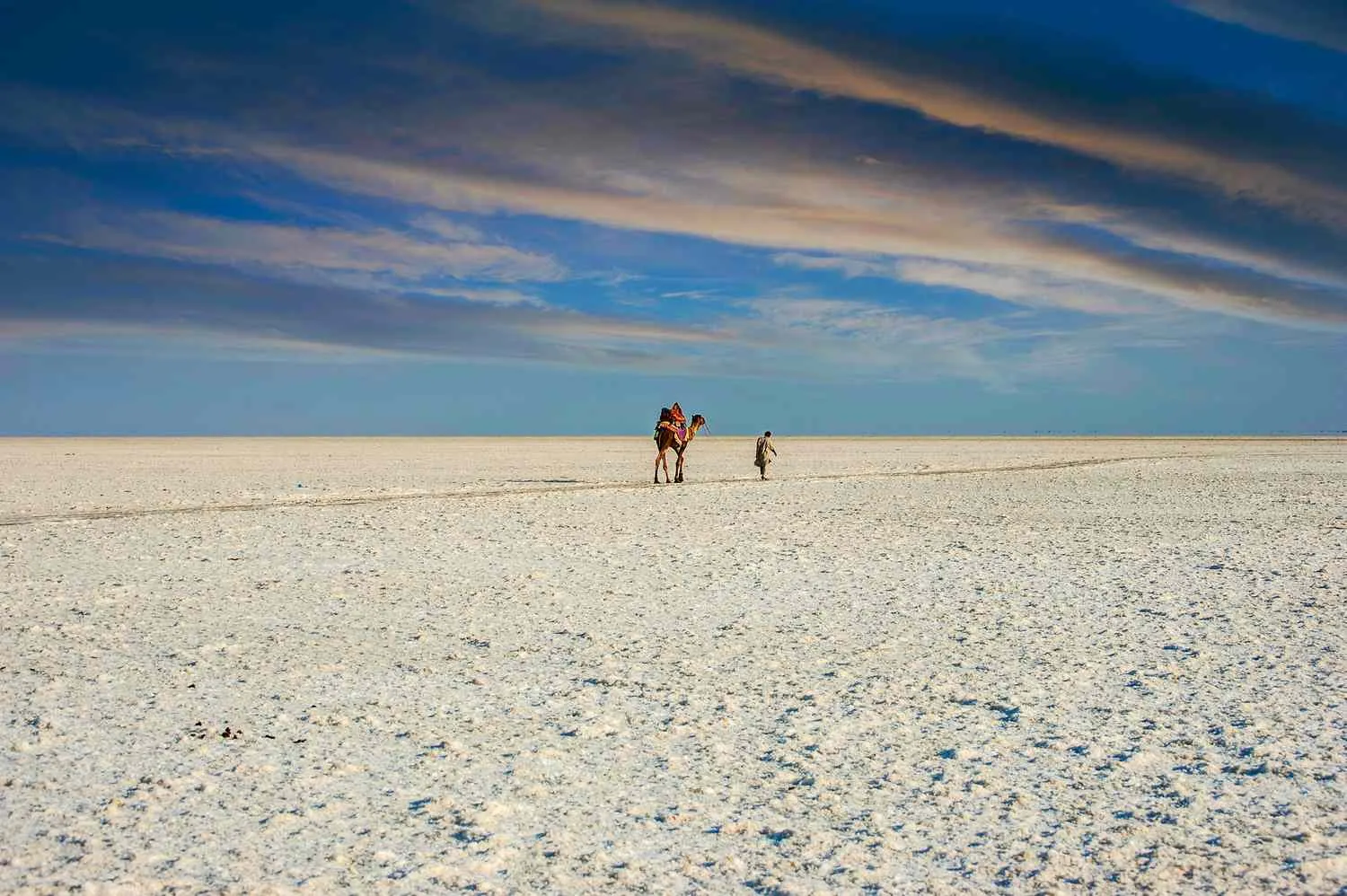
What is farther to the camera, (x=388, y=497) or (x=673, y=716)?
(x=388, y=497)

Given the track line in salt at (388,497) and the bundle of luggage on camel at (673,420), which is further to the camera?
the bundle of luggage on camel at (673,420)

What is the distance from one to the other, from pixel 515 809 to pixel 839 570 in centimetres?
787

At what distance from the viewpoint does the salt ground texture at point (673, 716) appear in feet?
14.7

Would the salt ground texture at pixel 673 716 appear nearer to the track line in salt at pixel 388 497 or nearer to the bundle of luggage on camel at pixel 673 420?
the track line in salt at pixel 388 497

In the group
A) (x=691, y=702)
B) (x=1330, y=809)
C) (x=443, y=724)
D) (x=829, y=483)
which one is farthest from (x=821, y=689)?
(x=829, y=483)

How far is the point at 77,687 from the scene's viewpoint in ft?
23.5

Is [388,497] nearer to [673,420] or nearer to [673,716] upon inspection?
[673,420]

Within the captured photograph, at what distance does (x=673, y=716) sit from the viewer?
6.58 metres

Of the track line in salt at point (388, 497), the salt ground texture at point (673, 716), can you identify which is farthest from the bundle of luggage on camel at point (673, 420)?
the salt ground texture at point (673, 716)

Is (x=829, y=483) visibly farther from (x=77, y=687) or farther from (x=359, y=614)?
(x=77, y=687)

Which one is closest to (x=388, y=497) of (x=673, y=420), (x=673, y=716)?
(x=673, y=420)

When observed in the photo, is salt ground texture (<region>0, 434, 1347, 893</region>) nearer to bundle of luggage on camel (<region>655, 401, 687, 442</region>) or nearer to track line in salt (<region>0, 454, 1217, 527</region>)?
track line in salt (<region>0, 454, 1217, 527</region>)

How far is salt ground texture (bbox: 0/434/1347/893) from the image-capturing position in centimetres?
449

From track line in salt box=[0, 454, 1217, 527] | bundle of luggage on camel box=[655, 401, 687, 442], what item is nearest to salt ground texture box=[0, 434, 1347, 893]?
track line in salt box=[0, 454, 1217, 527]
